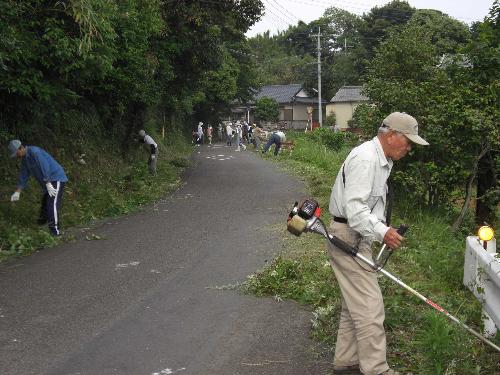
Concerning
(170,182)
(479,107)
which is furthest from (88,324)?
(170,182)

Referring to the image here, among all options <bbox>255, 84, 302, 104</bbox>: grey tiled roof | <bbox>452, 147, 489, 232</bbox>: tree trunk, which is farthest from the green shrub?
<bbox>255, 84, 302, 104</bbox>: grey tiled roof

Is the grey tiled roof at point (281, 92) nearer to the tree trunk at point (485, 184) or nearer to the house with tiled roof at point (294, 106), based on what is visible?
the house with tiled roof at point (294, 106)

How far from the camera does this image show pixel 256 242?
8719 millimetres

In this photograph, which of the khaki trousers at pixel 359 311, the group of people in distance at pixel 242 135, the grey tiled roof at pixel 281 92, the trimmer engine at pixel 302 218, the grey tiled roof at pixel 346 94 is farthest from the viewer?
the grey tiled roof at pixel 281 92

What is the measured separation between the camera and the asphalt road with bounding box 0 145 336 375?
177 inches

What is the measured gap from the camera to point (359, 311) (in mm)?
3912

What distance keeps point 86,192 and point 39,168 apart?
3158 mm

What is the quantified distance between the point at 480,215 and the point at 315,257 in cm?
462

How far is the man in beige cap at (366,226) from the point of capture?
3.77m

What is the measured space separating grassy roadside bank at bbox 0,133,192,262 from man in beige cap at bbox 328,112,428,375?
18.9 feet

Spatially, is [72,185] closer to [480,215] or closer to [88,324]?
[88,324]

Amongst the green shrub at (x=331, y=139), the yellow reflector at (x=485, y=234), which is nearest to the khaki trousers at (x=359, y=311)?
the yellow reflector at (x=485, y=234)

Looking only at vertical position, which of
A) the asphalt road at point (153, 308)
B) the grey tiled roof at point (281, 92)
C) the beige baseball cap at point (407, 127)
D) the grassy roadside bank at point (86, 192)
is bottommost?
the asphalt road at point (153, 308)

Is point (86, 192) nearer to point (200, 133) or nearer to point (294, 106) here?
point (200, 133)
